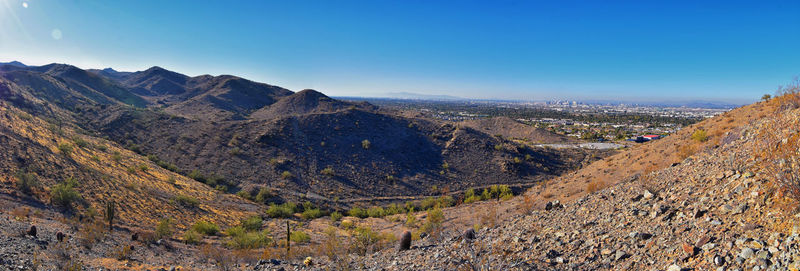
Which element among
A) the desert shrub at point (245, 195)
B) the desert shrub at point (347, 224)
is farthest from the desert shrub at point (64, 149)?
the desert shrub at point (347, 224)

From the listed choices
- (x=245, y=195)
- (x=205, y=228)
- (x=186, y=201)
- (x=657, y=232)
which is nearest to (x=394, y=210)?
(x=245, y=195)

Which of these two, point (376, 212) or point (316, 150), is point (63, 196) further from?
point (316, 150)

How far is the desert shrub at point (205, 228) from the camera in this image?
15887 mm

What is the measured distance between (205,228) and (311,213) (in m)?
6.87

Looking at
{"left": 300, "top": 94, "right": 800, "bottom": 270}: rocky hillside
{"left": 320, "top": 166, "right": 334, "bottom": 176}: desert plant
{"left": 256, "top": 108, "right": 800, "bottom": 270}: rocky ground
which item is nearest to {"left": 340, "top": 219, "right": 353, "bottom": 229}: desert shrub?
{"left": 256, "top": 108, "right": 800, "bottom": 270}: rocky ground

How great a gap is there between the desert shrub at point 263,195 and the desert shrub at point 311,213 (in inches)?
147

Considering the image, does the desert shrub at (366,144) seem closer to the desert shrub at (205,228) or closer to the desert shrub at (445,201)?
the desert shrub at (445,201)

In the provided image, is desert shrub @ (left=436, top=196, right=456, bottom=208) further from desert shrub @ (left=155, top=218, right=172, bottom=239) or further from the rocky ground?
desert shrub @ (left=155, top=218, right=172, bottom=239)

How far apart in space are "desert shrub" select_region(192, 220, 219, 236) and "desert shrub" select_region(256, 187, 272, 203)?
6.99 metres

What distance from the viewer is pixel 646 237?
562cm

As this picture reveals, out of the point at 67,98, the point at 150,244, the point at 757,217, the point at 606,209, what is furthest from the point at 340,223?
the point at 67,98

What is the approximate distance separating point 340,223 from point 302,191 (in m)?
7.40

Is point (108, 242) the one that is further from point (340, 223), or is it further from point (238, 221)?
point (340, 223)

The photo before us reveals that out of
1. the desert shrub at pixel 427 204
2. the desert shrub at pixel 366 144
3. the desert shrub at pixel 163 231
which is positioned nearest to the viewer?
the desert shrub at pixel 163 231
